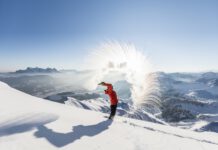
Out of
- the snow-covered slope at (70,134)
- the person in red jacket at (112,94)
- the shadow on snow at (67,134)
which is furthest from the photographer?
the person in red jacket at (112,94)

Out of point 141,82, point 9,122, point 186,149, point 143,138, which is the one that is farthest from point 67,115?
point 141,82

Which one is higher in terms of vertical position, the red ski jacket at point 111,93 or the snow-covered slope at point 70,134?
the red ski jacket at point 111,93

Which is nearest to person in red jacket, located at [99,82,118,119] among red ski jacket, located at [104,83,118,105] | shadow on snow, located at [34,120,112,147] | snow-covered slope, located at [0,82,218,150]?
red ski jacket, located at [104,83,118,105]

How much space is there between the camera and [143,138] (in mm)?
15945

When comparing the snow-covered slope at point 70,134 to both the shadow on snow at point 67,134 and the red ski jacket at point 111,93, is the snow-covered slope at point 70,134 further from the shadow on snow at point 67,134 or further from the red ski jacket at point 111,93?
the red ski jacket at point 111,93

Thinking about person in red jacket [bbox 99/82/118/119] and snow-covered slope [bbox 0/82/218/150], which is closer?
snow-covered slope [bbox 0/82/218/150]

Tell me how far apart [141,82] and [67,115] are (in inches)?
1387

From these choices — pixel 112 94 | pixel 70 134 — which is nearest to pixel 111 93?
pixel 112 94

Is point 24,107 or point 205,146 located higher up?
point 24,107

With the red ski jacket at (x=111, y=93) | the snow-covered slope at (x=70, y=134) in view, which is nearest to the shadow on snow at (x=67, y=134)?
the snow-covered slope at (x=70, y=134)

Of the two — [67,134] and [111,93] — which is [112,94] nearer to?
[111,93]

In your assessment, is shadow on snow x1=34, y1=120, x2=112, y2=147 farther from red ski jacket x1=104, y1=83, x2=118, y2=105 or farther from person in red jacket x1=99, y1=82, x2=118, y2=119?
red ski jacket x1=104, y1=83, x2=118, y2=105

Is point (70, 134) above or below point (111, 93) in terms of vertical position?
below

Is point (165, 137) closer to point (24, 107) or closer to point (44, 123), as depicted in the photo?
point (44, 123)
